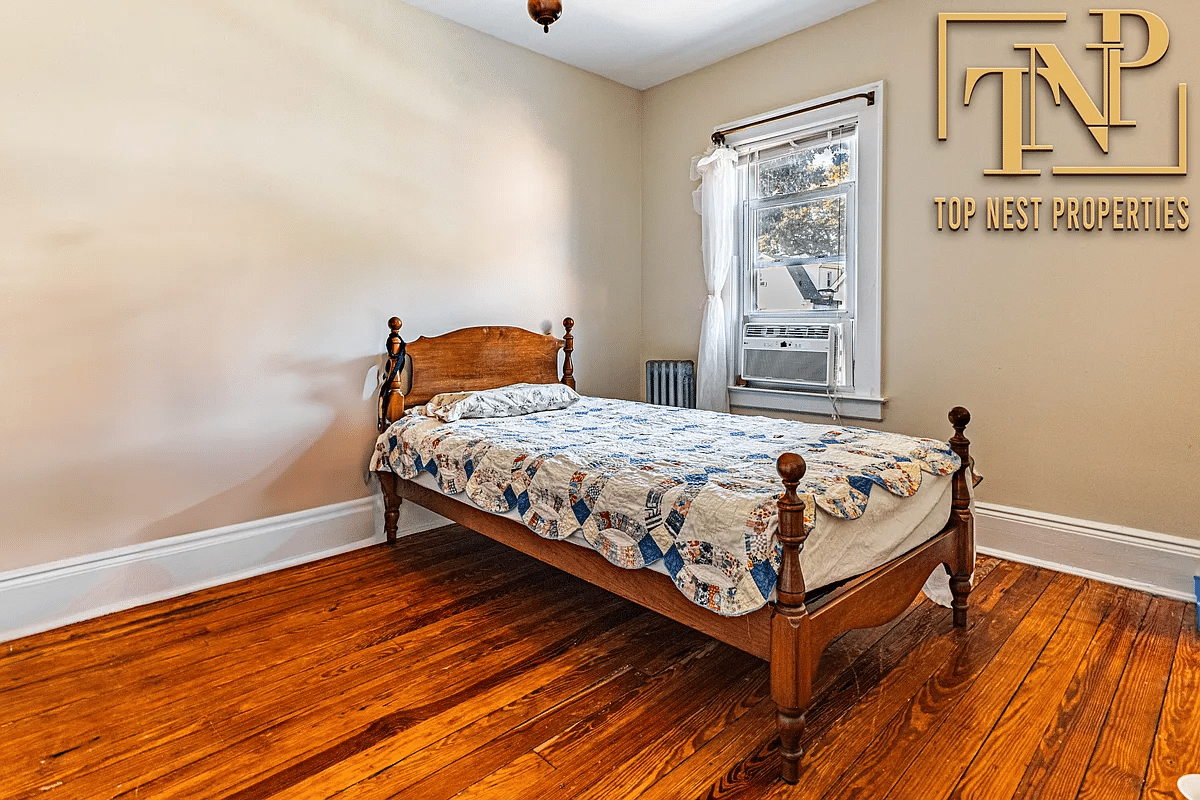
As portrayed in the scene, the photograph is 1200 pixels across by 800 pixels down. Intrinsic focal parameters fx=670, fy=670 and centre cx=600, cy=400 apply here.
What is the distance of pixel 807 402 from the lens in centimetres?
377

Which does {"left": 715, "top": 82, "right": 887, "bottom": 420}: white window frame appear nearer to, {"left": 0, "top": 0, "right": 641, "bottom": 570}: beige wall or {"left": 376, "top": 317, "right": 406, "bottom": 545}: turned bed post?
{"left": 0, "top": 0, "right": 641, "bottom": 570}: beige wall

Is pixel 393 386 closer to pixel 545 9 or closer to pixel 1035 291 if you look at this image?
pixel 545 9

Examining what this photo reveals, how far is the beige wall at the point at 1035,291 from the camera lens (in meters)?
2.66

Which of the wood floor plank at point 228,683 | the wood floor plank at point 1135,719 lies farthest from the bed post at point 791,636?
the wood floor plank at point 228,683

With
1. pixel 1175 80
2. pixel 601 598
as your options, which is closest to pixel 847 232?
pixel 1175 80

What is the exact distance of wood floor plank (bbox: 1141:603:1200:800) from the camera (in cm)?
158

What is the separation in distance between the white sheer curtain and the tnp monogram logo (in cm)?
120

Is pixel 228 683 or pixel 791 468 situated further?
pixel 228 683

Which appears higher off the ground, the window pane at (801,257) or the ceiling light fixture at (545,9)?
the ceiling light fixture at (545,9)

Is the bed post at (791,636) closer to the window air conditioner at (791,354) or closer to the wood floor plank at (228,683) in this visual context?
the wood floor plank at (228,683)

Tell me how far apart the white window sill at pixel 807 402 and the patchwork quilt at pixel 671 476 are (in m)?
0.81

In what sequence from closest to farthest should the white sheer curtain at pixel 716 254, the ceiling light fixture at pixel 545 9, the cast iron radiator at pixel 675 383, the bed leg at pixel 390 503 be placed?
the ceiling light fixture at pixel 545 9, the bed leg at pixel 390 503, the white sheer curtain at pixel 716 254, the cast iron radiator at pixel 675 383

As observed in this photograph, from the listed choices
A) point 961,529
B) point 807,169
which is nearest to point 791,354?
point 807,169

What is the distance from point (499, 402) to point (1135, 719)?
2.64 metres
